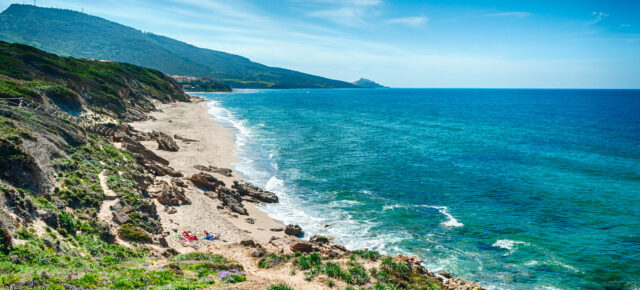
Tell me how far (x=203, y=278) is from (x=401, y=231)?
17.5 metres

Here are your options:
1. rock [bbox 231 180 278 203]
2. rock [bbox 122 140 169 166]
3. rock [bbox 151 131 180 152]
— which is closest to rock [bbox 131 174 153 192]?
rock [bbox 122 140 169 166]

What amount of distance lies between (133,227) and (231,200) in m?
11.1

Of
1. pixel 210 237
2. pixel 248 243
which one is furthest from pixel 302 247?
pixel 210 237

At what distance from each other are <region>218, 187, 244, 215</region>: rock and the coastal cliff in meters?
0.11

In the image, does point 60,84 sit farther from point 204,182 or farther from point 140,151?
point 204,182

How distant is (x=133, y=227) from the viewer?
21.1m

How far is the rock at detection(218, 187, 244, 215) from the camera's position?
30656 mm

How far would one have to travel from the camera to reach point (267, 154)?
5478 centimetres

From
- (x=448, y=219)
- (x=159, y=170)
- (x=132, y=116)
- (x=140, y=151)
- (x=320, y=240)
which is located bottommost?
(x=320, y=240)

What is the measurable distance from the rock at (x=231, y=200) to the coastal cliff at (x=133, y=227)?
114 mm

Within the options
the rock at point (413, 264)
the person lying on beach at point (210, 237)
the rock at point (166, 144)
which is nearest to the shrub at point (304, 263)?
the rock at point (413, 264)

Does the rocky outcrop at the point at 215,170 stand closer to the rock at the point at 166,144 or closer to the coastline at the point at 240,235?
the coastline at the point at 240,235

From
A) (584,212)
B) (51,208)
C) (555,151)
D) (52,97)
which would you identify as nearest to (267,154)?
(52,97)

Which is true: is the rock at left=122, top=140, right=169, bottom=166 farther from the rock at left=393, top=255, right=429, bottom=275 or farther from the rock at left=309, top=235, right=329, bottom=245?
the rock at left=393, top=255, right=429, bottom=275
